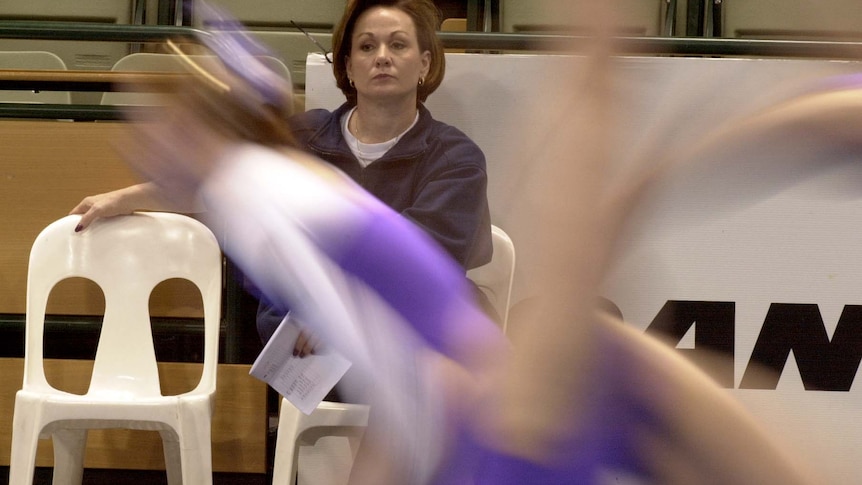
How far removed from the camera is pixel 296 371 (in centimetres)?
184

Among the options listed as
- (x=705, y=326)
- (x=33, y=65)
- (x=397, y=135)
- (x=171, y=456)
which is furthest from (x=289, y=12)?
(x=705, y=326)

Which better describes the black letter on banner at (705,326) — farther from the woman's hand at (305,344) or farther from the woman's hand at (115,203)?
the woman's hand at (115,203)

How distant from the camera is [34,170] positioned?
251cm

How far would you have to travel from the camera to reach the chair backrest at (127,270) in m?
2.25

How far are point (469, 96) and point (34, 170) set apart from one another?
122cm

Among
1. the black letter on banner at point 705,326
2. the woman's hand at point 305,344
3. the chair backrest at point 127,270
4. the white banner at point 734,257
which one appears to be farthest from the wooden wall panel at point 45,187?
the black letter on banner at point 705,326

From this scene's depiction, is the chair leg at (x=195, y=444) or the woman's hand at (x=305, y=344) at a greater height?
the woman's hand at (x=305, y=344)

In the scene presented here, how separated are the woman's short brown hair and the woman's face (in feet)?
0.05

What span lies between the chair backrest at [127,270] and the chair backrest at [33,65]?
1220 mm

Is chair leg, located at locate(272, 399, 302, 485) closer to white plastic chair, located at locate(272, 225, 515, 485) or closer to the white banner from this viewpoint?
white plastic chair, located at locate(272, 225, 515, 485)

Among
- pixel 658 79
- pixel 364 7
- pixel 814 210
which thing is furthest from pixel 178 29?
pixel 814 210

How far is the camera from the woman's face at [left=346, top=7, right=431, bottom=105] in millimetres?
2094

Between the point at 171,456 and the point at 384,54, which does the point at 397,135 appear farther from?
the point at 171,456

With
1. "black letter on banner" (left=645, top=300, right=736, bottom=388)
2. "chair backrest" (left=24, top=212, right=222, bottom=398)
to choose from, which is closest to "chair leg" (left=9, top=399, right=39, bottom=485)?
"chair backrest" (left=24, top=212, right=222, bottom=398)
